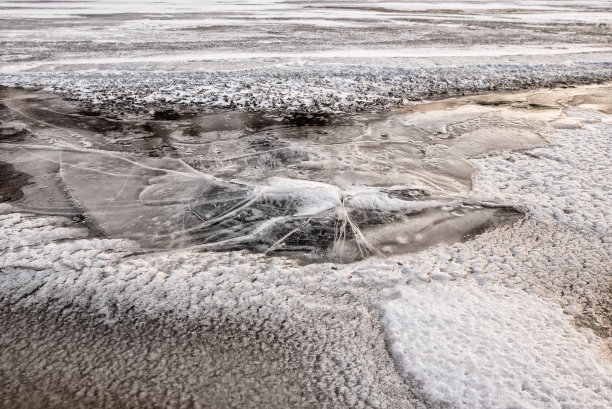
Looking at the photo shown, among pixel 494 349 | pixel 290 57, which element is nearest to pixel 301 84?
pixel 290 57

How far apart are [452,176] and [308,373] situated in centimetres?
241

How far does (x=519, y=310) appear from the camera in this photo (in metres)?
2.25

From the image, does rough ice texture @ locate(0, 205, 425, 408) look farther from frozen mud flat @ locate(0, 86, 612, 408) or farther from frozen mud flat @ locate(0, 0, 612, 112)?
frozen mud flat @ locate(0, 0, 612, 112)

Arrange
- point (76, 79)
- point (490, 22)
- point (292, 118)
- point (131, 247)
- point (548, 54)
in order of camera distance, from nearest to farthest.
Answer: point (131, 247) → point (292, 118) → point (76, 79) → point (548, 54) → point (490, 22)

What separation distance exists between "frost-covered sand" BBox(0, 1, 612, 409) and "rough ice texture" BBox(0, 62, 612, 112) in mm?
58

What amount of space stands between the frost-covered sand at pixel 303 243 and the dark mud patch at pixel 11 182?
21 mm

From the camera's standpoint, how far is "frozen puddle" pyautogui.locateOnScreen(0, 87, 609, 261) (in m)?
2.96

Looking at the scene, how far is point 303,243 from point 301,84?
13.2 ft

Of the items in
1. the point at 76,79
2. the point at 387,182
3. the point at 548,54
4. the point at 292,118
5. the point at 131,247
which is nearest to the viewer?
the point at 131,247

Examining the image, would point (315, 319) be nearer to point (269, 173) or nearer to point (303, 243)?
point (303, 243)

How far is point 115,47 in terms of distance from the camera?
348 inches

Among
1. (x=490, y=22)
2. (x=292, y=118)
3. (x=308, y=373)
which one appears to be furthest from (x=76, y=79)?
(x=490, y=22)

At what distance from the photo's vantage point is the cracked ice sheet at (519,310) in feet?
6.06

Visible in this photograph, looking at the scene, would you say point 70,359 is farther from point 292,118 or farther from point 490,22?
point 490,22
